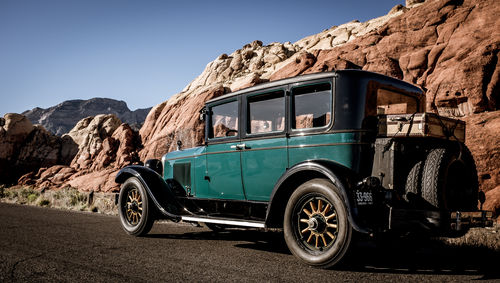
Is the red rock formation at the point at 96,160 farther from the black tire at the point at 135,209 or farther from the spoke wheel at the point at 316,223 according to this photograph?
the spoke wheel at the point at 316,223

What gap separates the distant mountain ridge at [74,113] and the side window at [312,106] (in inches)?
3984

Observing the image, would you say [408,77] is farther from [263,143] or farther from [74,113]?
[74,113]

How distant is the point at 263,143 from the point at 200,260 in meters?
1.68

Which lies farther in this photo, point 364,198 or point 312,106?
point 312,106

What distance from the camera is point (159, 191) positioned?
239 inches

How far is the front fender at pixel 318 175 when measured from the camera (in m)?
3.53

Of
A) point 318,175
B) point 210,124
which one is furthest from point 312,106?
point 210,124

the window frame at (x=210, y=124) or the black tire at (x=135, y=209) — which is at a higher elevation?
the window frame at (x=210, y=124)

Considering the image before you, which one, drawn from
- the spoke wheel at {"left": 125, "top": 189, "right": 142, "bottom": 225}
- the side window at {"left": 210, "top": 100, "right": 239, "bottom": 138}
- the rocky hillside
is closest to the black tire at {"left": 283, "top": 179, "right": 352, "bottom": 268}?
the side window at {"left": 210, "top": 100, "right": 239, "bottom": 138}

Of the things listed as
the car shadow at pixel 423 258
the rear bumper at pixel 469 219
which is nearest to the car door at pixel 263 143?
the car shadow at pixel 423 258

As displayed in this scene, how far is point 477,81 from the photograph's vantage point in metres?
12.9

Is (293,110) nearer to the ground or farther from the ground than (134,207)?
farther from the ground

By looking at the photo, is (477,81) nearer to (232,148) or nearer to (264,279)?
(232,148)

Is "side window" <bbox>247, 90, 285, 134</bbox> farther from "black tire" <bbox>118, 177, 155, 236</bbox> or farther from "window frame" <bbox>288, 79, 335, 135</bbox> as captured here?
"black tire" <bbox>118, 177, 155, 236</bbox>
